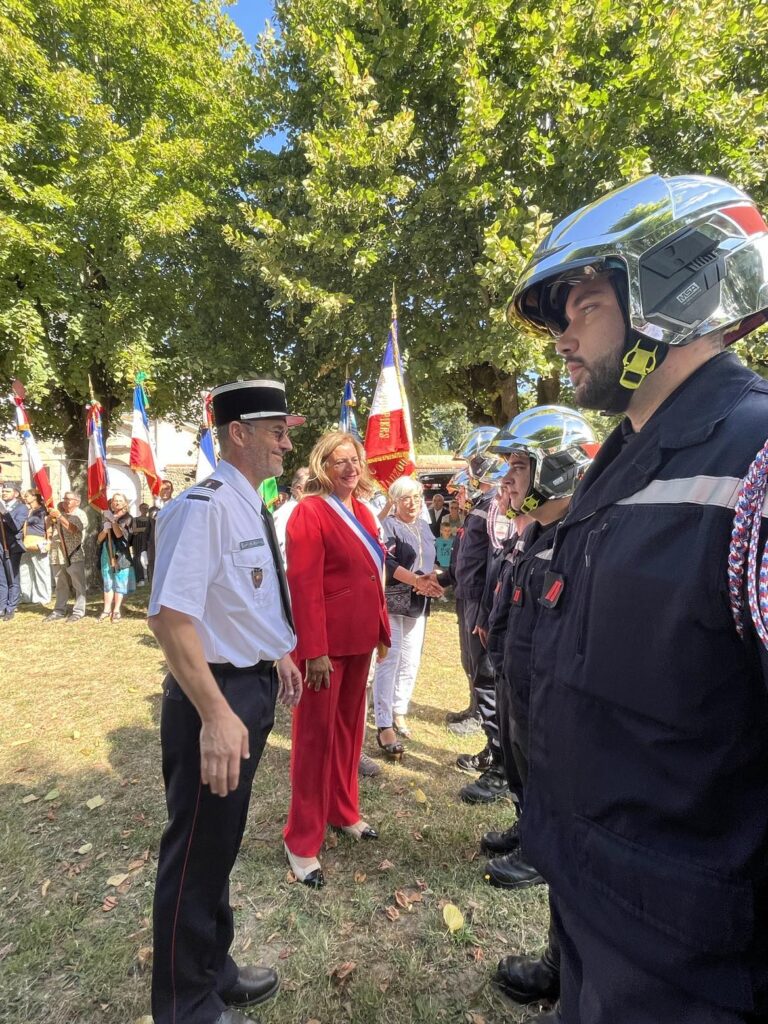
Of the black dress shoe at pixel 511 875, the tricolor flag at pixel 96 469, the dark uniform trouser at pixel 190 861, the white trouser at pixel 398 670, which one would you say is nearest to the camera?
the dark uniform trouser at pixel 190 861

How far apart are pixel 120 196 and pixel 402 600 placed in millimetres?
10657

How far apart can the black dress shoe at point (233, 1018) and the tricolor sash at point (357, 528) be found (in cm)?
228

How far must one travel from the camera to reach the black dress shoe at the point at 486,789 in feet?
13.6

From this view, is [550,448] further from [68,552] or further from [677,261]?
[68,552]

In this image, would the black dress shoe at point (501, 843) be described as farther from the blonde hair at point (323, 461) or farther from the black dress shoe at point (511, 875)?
the blonde hair at point (323, 461)

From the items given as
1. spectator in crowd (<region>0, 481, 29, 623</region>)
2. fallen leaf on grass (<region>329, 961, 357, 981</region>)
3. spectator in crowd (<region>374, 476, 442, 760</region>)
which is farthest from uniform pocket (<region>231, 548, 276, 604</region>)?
spectator in crowd (<region>0, 481, 29, 623</region>)

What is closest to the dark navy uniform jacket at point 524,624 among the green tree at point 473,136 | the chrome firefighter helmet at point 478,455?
the chrome firefighter helmet at point 478,455

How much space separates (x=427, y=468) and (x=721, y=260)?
98.2ft

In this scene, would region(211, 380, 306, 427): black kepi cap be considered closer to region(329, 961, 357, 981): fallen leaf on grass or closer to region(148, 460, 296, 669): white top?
region(148, 460, 296, 669): white top

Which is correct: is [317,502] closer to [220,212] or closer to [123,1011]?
[123,1011]

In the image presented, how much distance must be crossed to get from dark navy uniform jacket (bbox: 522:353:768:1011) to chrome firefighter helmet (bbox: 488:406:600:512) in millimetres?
1474

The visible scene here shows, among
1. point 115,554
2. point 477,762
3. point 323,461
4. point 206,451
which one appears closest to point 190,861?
point 323,461

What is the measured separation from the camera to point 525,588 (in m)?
2.56

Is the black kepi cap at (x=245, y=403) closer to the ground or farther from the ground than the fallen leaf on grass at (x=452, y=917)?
farther from the ground
